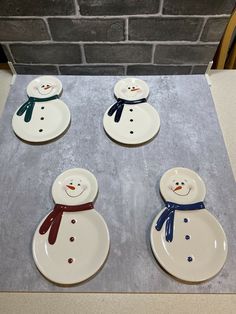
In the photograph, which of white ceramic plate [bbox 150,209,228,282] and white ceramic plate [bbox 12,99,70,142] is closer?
white ceramic plate [bbox 150,209,228,282]

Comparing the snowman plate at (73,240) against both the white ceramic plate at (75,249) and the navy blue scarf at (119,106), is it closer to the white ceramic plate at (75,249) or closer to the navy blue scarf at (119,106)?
the white ceramic plate at (75,249)

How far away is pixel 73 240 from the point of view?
1.93 ft

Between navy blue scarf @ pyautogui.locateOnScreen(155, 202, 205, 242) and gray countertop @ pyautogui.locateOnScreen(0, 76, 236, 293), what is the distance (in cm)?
2

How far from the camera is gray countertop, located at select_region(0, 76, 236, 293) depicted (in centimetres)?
55

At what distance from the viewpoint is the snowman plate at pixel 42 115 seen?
2.43 ft

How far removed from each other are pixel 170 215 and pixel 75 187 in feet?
0.74

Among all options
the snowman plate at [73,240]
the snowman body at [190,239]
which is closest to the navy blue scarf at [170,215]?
the snowman body at [190,239]

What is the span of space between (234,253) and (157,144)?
31 centimetres

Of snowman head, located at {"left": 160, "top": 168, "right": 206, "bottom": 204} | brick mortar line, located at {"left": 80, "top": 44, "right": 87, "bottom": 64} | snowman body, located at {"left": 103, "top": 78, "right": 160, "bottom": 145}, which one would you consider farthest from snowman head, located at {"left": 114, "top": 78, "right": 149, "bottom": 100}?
snowman head, located at {"left": 160, "top": 168, "right": 206, "bottom": 204}

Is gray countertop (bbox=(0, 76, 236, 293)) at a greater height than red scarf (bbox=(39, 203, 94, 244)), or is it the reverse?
red scarf (bbox=(39, 203, 94, 244))

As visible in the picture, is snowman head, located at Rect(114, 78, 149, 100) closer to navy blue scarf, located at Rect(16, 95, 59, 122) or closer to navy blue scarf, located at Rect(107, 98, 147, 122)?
navy blue scarf, located at Rect(107, 98, 147, 122)

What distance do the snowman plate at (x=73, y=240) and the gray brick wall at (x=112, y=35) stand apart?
0.41m

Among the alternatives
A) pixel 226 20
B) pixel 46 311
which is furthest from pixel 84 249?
pixel 226 20

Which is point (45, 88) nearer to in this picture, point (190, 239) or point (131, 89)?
point (131, 89)
